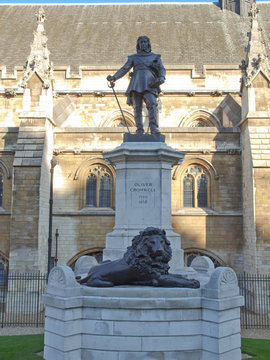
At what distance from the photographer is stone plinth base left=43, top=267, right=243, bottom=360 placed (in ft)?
19.0

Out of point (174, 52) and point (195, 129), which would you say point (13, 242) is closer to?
point (195, 129)

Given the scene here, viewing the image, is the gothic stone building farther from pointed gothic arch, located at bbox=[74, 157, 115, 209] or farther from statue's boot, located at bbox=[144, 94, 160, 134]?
→ statue's boot, located at bbox=[144, 94, 160, 134]

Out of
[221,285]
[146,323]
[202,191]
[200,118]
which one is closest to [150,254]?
[146,323]

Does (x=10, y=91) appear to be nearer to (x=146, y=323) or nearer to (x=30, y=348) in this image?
(x=30, y=348)

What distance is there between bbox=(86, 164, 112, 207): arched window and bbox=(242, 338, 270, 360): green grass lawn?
9361 millimetres

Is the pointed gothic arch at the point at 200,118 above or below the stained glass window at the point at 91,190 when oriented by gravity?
above

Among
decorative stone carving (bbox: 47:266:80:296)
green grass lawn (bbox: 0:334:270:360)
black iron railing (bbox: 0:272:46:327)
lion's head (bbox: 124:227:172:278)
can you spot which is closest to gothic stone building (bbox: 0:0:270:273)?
black iron railing (bbox: 0:272:46:327)

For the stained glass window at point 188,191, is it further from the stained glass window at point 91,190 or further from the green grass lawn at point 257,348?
the green grass lawn at point 257,348

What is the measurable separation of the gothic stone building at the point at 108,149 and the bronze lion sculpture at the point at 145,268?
9235mm

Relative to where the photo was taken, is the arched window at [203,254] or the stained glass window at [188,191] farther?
the stained glass window at [188,191]

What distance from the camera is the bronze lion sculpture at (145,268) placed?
6.36 m

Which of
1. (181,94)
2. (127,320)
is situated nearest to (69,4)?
(181,94)

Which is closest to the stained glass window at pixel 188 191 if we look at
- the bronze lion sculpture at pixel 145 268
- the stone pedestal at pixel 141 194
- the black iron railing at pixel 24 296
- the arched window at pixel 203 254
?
the arched window at pixel 203 254

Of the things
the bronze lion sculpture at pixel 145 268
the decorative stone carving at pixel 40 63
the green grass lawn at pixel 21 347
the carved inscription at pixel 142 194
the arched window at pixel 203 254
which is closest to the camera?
the bronze lion sculpture at pixel 145 268
